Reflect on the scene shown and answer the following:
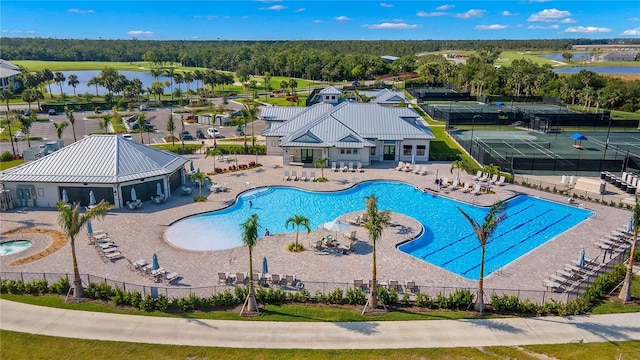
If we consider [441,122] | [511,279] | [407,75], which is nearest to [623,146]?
[441,122]

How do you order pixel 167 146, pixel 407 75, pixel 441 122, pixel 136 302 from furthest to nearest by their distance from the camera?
pixel 407 75 → pixel 441 122 → pixel 167 146 → pixel 136 302

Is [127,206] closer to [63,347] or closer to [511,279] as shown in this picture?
[63,347]

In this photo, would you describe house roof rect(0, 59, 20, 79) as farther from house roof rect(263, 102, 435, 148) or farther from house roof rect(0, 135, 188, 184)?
house roof rect(263, 102, 435, 148)

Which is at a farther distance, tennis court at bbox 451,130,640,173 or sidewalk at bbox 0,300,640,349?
tennis court at bbox 451,130,640,173

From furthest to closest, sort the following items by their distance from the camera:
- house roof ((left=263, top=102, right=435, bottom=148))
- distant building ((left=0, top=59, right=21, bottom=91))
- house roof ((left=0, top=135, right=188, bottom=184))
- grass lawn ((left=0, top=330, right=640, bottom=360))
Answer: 1. distant building ((left=0, top=59, right=21, bottom=91))
2. house roof ((left=263, top=102, right=435, bottom=148))
3. house roof ((left=0, top=135, right=188, bottom=184))
4. grass lawn ((left=0, top=330, right=640, bottom=360))

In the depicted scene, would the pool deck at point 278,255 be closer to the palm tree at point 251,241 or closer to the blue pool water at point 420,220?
the blue pool water at point 420,220

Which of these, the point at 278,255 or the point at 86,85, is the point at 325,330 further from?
the point at 86,85

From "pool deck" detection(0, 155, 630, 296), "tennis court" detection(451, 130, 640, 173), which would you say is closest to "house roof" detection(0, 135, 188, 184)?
"pool deck" detection(0, 155, 630, 296)
